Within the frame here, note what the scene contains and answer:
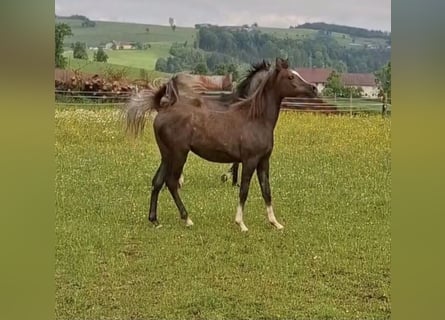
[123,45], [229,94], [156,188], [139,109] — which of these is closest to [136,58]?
[123,45]

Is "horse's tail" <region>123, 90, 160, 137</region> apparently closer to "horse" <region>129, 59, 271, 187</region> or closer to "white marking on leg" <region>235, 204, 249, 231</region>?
"horse" <region>129, 59, 271, 187</region>

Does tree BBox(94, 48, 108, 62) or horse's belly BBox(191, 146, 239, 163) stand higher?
tree BBox(94, 48, 108, 62)

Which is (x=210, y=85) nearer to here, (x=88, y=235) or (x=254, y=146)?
(x=254, y=146)

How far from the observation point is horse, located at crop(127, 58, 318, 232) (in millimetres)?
2152

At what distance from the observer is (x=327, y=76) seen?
7.02 feet

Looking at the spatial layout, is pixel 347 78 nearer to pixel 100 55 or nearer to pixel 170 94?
pixel 170 94

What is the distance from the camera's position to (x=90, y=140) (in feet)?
7.07

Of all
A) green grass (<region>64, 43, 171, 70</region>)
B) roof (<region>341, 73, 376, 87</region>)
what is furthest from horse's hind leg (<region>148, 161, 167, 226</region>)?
roof (<region>341, 73, 376, 87</region>)

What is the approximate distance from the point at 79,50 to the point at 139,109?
0.88 feet

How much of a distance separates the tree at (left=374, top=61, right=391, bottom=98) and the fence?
0.04 metres

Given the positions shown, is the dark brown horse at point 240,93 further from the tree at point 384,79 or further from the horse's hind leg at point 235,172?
the tree at point 384,79
